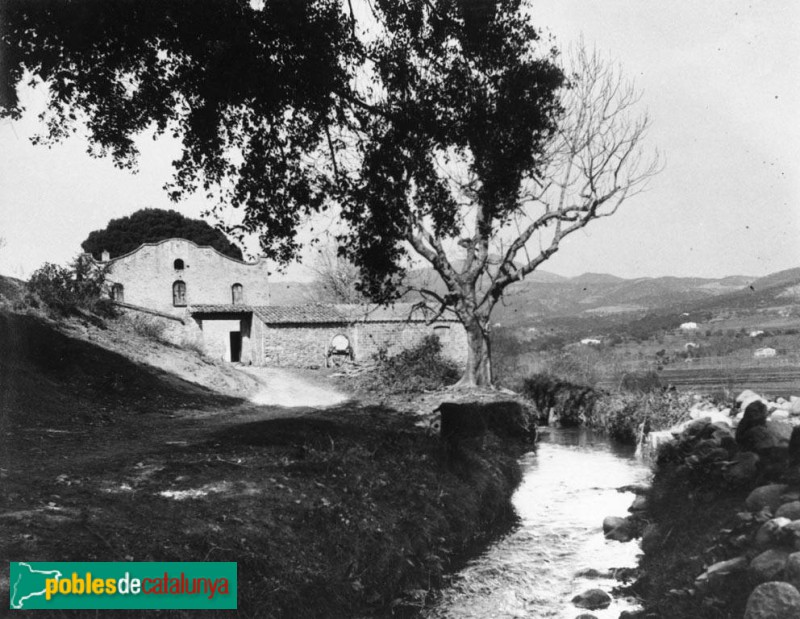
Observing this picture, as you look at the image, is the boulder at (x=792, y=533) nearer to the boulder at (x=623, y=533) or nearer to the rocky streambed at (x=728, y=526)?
the rocky streambed at (x=728, y=526)

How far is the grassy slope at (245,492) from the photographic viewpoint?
5.48m

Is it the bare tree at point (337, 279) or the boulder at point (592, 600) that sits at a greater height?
the bare tree at point (337, 279)

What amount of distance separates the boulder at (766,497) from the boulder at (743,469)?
611 mm

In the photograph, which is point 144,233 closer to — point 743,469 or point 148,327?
point 148,327

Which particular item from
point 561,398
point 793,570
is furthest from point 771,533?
point 561,398

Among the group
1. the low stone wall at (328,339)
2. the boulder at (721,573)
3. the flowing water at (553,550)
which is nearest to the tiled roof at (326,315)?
the low stone wall at (328,339)

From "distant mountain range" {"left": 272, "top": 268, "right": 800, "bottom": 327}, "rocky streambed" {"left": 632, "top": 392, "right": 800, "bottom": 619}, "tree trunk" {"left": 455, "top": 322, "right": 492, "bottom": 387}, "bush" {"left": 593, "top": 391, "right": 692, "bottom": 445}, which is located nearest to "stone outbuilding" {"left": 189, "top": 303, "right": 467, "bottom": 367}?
"tree trunk" {"left": 455, "top": 322, "right": 492, "bottom": 387}

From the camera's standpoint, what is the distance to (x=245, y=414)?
14.2 meters

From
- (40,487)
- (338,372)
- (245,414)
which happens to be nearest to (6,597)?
(40,487)

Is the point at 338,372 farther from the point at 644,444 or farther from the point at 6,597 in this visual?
the point at 6,597

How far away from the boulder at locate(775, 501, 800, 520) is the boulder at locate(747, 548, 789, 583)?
0.51 m

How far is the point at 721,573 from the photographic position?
5.92 metres

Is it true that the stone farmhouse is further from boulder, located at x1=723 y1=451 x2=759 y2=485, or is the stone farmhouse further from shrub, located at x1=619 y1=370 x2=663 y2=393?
boulder, located at x1=723 y1=451 x2=759 y2=485

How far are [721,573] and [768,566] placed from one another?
63cm
